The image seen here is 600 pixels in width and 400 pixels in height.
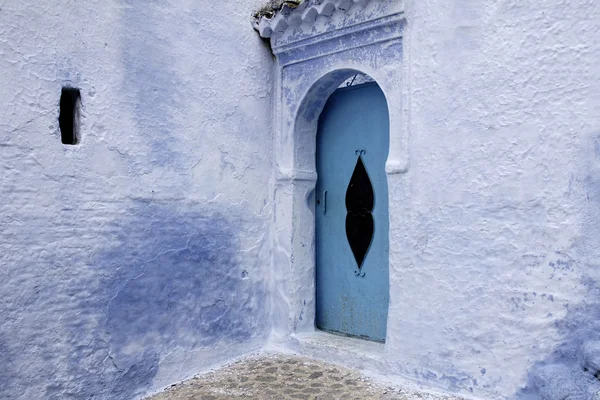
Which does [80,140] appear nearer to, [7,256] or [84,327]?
[7,256]

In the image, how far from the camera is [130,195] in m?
3.47

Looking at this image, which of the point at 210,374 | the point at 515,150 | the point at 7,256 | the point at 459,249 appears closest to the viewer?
the point at 7,256

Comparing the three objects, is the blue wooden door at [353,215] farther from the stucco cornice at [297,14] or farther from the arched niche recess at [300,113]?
the stucco cornice at [297,14]

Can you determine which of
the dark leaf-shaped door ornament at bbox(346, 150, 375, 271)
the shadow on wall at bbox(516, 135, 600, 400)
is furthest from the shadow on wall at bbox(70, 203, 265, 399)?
the shadow on wall at bbox(516, 135, 600, 400)

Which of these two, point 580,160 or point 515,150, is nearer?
point 580,160

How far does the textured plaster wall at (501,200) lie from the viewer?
9.66ft

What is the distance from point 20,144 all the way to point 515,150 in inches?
109

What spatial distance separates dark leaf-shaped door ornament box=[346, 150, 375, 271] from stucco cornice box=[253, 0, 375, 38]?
107 centimetres

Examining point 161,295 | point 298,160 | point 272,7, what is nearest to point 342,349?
point 161,295

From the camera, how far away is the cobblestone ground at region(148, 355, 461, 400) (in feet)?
11.3

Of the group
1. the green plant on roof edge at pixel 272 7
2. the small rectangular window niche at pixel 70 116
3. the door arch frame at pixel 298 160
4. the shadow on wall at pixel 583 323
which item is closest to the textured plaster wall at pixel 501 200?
the shadow on wall at pixel 583 323

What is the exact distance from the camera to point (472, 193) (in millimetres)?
3328

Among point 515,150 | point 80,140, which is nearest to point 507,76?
point 515,150

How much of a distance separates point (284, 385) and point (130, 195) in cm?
160
